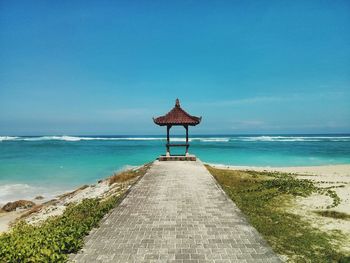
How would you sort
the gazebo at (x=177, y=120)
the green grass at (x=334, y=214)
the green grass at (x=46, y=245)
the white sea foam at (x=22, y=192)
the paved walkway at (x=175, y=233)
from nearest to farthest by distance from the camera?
the green grass at (x=46, y=245) → the paved walkway at (x=175, y=233) → the green grass at (x=334, y=214) → the white sea foam at (x=22, y=192) → the gazebo at (x=177, y=120)

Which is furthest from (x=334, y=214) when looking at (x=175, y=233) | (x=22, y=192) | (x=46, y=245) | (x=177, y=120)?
(x=22, y=192)

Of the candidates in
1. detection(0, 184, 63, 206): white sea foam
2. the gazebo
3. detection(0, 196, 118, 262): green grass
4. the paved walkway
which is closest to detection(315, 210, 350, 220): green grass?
the paved walkway

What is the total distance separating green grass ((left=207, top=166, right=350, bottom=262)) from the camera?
5.62 m

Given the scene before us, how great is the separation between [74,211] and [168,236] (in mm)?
4883

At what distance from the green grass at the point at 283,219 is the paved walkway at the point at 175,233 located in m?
0.66

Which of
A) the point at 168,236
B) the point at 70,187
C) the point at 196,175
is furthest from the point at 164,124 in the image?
the point at 168,236

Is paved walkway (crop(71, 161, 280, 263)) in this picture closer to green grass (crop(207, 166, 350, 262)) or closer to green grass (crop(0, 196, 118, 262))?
green grass (crop(0, 196, 118, 262))

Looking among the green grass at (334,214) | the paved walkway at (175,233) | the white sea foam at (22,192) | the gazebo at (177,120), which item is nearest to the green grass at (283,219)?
the paved walkway at (175,233)

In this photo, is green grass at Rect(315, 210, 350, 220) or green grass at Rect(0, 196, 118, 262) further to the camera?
green grass at Rect(315, 210, 350, 220)

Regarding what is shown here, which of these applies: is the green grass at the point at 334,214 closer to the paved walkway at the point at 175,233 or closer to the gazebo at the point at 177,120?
the paved walkway at the point at 175,233

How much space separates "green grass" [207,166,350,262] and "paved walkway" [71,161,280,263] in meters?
0.66

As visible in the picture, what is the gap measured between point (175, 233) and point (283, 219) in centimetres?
351

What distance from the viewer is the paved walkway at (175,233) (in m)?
4.84

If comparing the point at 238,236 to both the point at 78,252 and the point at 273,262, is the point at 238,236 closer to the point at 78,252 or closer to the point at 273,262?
the point at 273,262
